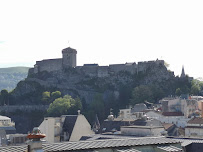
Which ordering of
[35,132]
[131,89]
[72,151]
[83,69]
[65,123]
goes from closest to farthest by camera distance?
[35,132] → [72,151] → [65,123] → [131,89] → [83,69]

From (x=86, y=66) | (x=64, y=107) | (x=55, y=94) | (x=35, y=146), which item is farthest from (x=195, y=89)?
(x=35, y=146)

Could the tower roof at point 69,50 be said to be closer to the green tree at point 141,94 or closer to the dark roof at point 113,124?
the green tree at point 141,94

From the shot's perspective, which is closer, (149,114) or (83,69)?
(149,114)

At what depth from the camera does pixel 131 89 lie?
386 ft

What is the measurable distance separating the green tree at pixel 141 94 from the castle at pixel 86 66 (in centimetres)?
987

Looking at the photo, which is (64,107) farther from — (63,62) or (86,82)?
(63,62)

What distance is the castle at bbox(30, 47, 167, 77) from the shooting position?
121m

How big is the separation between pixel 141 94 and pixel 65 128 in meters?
59.2

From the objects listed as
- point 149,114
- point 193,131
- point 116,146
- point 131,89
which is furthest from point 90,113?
point 116,146

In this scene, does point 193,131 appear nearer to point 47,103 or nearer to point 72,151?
point 72,151

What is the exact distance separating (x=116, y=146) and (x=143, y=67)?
10094cm

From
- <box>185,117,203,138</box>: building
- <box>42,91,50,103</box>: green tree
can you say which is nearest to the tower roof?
<box>42,91,50,103</box>: green tree

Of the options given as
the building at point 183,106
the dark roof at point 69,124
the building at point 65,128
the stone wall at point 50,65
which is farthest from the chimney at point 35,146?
the stone wall at point 50,65

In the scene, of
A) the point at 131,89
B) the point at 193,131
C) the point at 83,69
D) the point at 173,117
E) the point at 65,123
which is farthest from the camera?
the point at 83,69
